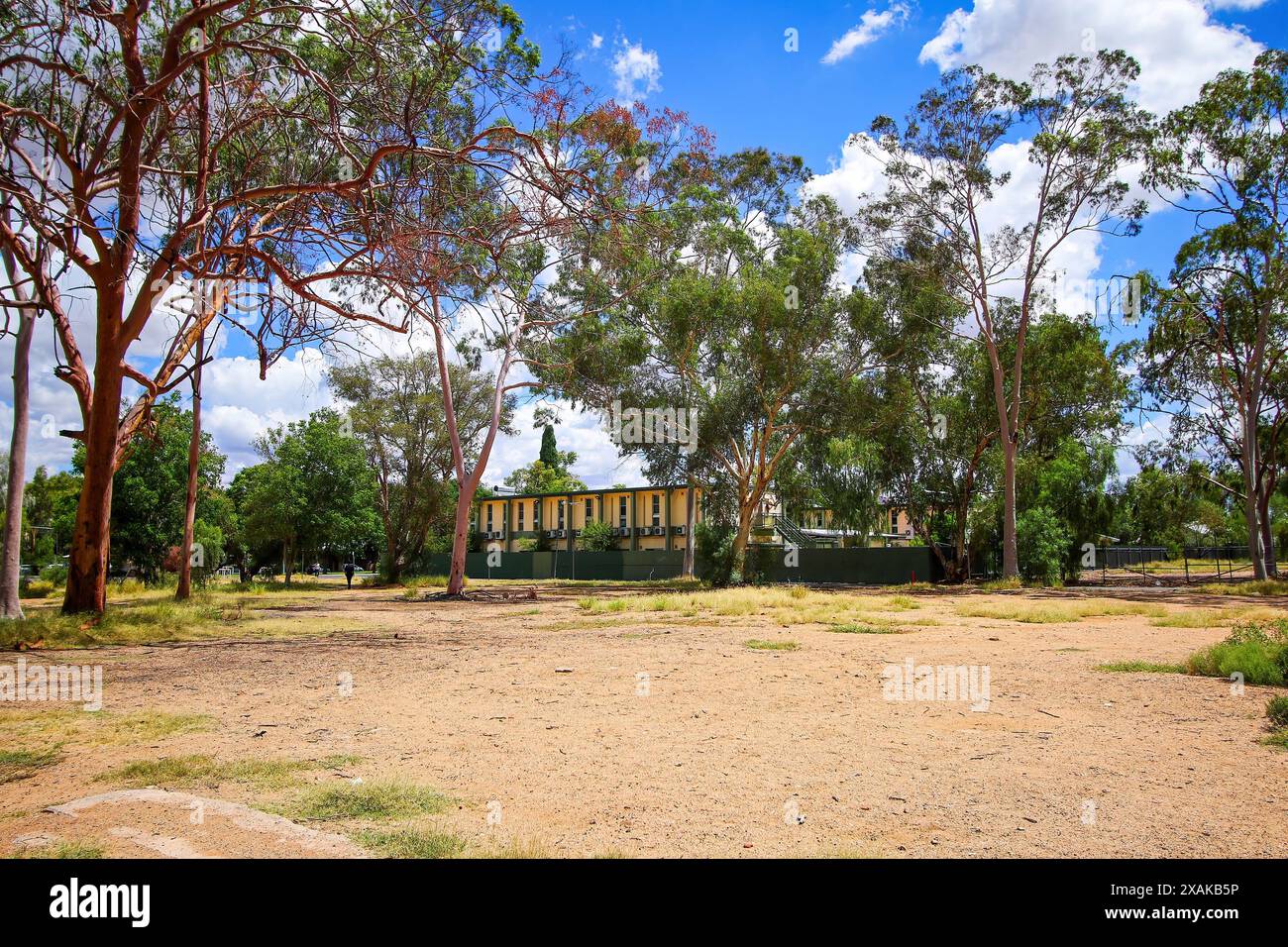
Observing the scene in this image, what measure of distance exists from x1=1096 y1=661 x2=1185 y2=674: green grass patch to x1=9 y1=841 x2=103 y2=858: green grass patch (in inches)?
399

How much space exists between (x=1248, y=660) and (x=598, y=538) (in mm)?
45645

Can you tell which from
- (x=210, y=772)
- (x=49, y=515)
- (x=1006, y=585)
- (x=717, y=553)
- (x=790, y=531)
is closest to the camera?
(x=210, y=772)

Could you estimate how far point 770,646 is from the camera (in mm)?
12352

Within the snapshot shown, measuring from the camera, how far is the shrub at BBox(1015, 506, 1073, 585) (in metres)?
33.7

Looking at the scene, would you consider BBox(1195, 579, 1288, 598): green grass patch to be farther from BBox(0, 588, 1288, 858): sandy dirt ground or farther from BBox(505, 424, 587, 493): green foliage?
BBox(505, 424, 587, 493): green foliage

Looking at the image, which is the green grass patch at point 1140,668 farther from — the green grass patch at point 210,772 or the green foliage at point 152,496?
the green foliage at point 152,496

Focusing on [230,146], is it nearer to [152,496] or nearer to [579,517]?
[152,496]

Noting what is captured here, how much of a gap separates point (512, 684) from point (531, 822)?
15.8 ft

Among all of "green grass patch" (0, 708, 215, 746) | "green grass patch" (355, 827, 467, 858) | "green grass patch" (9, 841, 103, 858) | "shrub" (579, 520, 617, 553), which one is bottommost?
"green grass patch" (0, 708, 215, 746)

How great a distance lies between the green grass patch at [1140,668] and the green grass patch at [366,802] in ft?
Answer: 27.8

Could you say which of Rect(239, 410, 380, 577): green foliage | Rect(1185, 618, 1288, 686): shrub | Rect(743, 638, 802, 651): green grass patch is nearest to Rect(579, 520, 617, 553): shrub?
Rect(239, 410, 380, 577): green foliage

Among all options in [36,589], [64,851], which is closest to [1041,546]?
[64,851]

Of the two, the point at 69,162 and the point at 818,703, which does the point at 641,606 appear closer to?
the point at 818,703

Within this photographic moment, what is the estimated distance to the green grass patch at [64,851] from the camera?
11.9 ft
